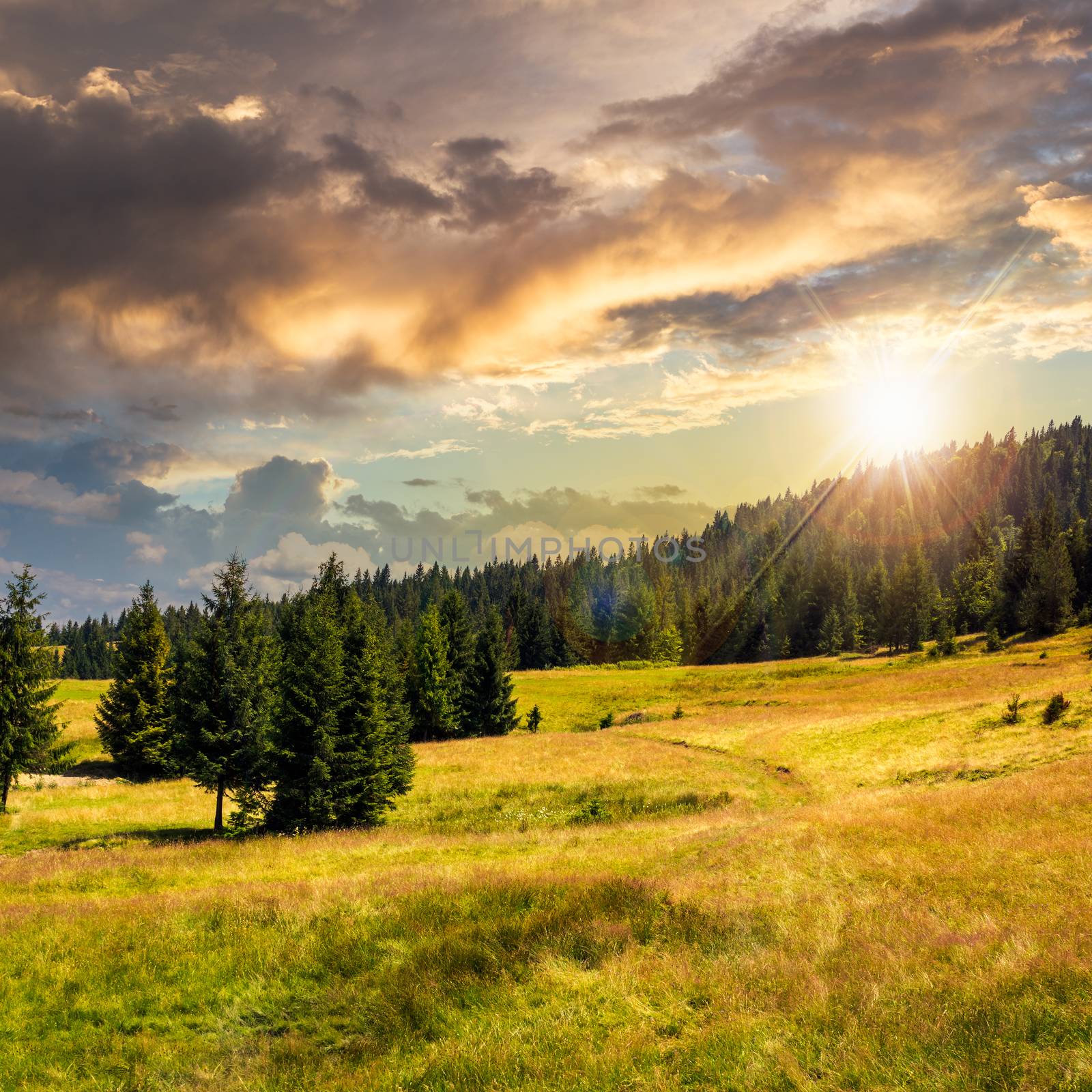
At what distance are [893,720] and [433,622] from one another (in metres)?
40.7

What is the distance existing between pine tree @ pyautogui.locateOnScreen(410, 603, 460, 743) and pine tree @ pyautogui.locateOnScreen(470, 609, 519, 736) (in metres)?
2.32

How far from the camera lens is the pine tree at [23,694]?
35594mm

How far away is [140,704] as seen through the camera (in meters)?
51.6

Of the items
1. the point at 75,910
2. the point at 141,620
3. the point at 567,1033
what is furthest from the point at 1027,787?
the point at 141,620

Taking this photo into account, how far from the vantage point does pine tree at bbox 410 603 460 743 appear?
214 feet

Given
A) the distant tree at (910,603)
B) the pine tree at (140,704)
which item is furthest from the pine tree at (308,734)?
the distant tree at (910,603)

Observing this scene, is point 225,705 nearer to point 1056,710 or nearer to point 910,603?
point 1056,710

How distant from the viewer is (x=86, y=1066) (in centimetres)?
916

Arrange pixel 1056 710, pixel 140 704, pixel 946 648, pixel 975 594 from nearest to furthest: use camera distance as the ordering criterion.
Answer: pixel 1056 710, pixel 140 704, pixel 946 648, pixel 975 594

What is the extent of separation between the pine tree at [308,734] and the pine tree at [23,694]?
15210mm

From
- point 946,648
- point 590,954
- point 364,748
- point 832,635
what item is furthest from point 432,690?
point 832,635

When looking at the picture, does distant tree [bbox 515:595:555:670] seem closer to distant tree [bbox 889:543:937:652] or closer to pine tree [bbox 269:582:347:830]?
distant tree [bbox 889:543:937:652]

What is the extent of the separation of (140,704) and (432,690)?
2441cm

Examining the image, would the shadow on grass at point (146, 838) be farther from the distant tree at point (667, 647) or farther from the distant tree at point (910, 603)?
the distant tree at point (667, 647)
